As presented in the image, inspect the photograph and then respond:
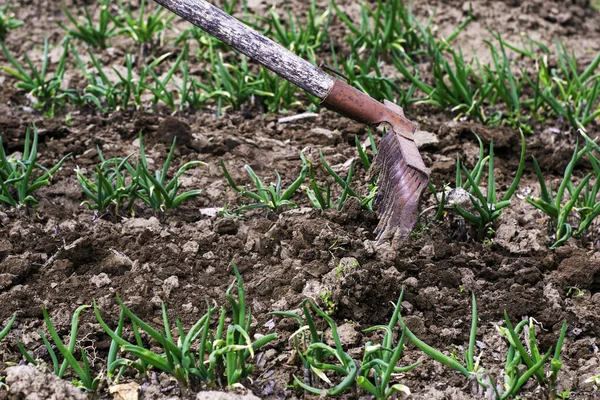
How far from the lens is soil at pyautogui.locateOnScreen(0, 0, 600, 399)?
2494 millimetres

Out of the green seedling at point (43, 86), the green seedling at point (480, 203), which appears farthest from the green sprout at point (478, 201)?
the green seedling at point (43, 86)

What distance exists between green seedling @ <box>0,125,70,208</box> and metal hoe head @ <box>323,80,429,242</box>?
1.09 m

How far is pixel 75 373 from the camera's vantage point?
2361 millimetres

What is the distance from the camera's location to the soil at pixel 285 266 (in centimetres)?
249

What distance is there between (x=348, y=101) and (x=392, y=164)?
27 centimetres

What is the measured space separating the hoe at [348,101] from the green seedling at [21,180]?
77 cm

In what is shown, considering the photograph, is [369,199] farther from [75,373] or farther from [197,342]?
[75,373]

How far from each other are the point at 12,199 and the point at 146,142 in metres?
0.72

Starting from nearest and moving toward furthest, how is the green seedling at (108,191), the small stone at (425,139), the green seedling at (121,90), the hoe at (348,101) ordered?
the hoe at (348,101) < the green seedling at (108,191) < the small stone at (425,139) < the green seedling at (121,90)

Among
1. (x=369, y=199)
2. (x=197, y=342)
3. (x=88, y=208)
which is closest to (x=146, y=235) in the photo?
(x=88, y=208)

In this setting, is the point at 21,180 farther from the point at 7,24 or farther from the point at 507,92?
the point at 507,92

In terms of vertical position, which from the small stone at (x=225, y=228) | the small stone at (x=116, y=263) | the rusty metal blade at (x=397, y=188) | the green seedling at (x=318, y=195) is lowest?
the small stone at (x=116, y=263)

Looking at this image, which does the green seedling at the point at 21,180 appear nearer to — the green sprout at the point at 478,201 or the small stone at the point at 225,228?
the small stone at the point at 225,228

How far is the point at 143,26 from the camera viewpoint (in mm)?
4320
